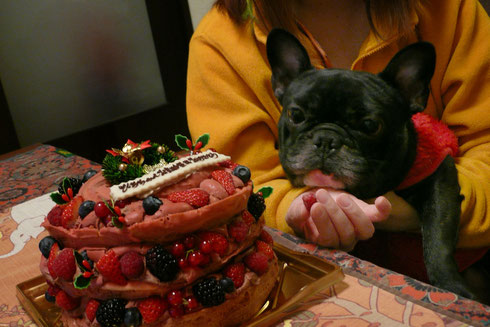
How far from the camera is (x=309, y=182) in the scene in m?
1.14

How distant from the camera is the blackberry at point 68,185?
0.93 metres

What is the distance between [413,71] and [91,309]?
0.82m

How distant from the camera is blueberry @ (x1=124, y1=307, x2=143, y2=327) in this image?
79 centimetres

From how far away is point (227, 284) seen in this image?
84cm

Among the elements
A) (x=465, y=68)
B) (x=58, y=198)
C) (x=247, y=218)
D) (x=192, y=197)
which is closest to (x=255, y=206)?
(x=247, y=218)

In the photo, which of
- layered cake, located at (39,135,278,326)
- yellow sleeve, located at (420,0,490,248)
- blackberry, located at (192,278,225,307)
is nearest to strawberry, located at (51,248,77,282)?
layered cake, located at (39,135,278,326)

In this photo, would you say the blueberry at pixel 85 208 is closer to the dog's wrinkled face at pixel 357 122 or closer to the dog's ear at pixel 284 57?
the dog's wrinkled face at pixel 357 122

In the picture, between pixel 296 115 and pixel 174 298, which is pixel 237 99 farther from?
pixel 174 298

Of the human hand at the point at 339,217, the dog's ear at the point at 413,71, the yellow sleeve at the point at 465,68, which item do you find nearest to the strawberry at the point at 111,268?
the human hand at the point at 339,217

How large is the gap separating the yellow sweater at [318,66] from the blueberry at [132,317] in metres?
0.56

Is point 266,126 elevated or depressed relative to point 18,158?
elevated

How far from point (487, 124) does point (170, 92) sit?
9.96 feet

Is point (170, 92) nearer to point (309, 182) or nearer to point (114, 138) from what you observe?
point (114, 138)

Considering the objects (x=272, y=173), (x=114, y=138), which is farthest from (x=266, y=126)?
(x=114, y=138)
